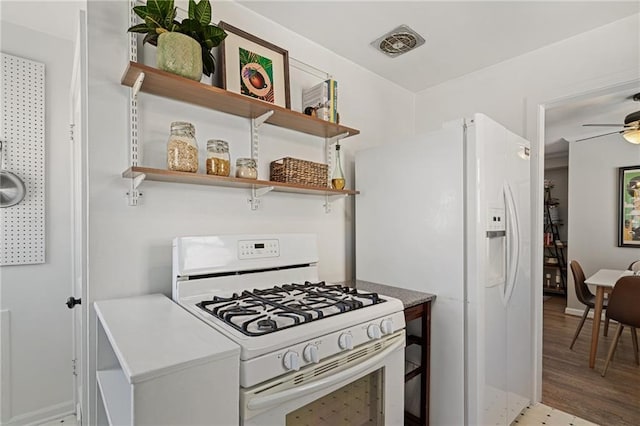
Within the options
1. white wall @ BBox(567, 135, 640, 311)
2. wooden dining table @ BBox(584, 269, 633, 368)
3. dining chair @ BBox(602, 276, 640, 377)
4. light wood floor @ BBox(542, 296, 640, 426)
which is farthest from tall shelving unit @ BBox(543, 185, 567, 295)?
dining chair @ BBox(602, 276, 640, 377)

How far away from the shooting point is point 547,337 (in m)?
3.68

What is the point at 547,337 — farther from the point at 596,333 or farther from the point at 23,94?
the point at 23,94

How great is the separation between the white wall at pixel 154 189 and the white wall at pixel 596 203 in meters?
4.43

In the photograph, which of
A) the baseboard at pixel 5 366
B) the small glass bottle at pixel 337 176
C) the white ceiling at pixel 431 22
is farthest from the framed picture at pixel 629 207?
the baseboard at pixel 5 366

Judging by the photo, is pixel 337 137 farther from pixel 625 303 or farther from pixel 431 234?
pixel 625 303

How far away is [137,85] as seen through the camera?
1373mm

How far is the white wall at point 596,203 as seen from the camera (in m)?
4.34

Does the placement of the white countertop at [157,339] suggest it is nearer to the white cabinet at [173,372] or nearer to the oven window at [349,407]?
the white cabinet at [173,372]

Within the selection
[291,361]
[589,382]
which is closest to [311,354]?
Answer: [291,361]

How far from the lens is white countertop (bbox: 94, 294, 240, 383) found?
2.54ft

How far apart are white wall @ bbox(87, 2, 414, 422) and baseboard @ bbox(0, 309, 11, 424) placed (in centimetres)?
101

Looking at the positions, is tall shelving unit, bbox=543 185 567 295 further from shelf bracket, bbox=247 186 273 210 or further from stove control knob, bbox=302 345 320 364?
stove control knob, bbox=302 345 320 364

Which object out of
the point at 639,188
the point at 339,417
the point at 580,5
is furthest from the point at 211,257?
the point at 639,188

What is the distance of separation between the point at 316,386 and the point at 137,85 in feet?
4.51
